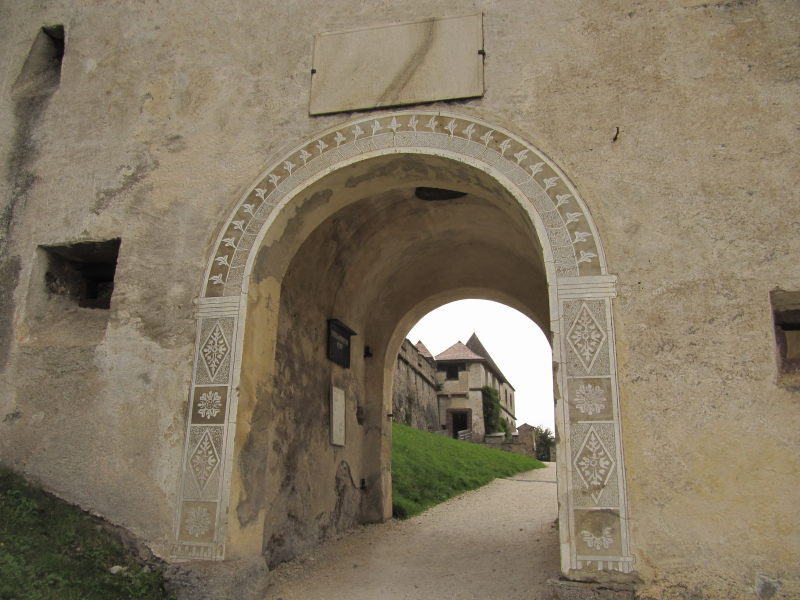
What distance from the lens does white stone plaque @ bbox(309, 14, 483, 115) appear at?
573cm

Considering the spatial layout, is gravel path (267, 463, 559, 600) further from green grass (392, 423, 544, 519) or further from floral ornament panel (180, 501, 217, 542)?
floral ornament panel (180, 501, 217, 542)

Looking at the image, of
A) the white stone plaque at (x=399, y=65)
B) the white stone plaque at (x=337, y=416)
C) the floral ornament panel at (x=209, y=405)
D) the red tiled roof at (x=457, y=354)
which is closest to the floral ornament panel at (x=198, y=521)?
the floral ornament panel at (x=209, y=405)

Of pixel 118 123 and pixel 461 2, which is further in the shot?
pixel 118 123

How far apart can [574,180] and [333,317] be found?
12.3ft

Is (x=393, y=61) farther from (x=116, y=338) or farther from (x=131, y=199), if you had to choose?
(x=116, y=338)

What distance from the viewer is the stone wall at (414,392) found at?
2217 centimetres

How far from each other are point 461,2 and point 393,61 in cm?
85

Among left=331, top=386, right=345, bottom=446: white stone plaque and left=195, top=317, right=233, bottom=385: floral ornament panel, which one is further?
left=331, top=386, right=345, bottom=446: white stone plaque

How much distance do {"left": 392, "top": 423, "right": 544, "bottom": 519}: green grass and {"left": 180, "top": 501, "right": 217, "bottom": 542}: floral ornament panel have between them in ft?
15.6

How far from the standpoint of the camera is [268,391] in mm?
5723

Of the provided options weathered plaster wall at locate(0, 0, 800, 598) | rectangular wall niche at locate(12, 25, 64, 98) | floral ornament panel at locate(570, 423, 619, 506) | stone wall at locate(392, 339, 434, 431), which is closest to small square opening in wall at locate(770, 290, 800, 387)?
weathered plaster wall at locate(0, 0, 800, 598)

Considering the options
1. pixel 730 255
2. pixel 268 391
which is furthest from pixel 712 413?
pixel 268 391

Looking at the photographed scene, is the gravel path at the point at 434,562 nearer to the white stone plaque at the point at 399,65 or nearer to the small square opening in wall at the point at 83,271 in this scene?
the small square opening in wall at the point at 83,271

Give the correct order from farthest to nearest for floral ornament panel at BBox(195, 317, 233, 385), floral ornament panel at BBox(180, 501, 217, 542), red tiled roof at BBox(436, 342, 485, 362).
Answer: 1. red tiled roof at BBox(436, 342, 485, 362)
2. floral ornament panel at BBox(195, 317, 233, 385)
3. floral ornament panel at BBox(180, 501, 217, 542)
